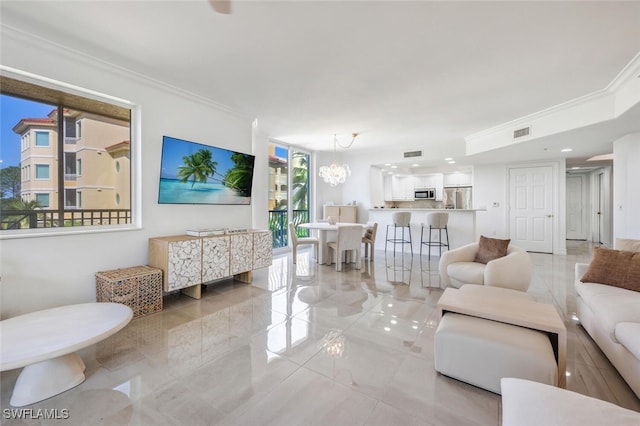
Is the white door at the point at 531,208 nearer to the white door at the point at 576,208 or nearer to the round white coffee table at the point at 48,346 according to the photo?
the white door at the point at 576,208

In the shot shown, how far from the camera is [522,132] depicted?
450 centimetres

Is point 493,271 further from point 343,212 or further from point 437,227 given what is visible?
point 343,212

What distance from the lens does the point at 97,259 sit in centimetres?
278

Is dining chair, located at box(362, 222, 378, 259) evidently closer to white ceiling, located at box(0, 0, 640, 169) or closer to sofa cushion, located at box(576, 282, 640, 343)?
white ceiling, located at box(0, 0, 640, 169)

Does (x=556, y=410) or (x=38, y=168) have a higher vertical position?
(x=38, y=168)

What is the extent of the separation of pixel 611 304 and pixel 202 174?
428 cm

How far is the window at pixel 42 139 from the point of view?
8.32 feet

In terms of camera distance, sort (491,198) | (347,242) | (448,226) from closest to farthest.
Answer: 1. (347,242)
2. (448,226)
3. (491,198)

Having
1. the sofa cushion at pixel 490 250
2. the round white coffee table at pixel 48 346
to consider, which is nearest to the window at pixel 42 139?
the round white coffee table at pixel 48 346

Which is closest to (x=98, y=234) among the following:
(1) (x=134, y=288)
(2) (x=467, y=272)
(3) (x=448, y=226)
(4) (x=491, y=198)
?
(1) (x=134, y=288)

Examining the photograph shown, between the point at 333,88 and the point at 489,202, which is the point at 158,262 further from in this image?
the point at 489,202

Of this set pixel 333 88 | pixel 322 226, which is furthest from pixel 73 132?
pixel 322 226

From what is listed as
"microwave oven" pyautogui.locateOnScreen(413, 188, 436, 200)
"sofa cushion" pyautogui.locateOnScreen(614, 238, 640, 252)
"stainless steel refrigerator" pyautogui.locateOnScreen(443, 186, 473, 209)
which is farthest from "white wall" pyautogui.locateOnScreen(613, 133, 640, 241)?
"microwave oven" pyautogui.locateOnScreen(413, 188, 436, 200)

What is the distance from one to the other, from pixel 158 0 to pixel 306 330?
2.86 meters
